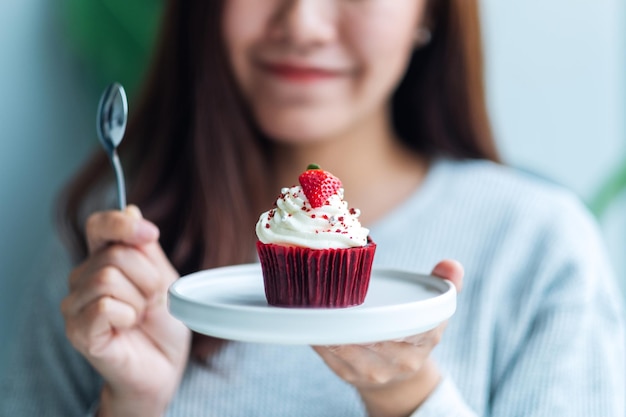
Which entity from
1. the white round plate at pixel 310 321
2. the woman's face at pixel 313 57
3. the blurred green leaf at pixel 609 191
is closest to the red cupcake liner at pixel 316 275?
the white round plate at pixel 310 321

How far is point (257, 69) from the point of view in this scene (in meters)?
1.29

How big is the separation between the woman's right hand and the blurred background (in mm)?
753

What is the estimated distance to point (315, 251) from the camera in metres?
0.84

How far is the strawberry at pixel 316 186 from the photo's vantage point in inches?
33.5

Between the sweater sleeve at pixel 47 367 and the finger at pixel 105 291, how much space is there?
14.4 inches

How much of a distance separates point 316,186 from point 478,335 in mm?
546

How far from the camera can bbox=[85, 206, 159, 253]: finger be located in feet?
3.25

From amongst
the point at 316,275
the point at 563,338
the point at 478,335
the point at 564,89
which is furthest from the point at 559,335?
the point at 564,89

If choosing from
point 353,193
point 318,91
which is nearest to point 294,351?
point 353,193

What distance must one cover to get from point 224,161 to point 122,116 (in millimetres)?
371

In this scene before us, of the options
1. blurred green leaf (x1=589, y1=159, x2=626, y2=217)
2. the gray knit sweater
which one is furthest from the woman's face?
blurred green leaf (x1=589, y1=159, x2=626, y2=217)

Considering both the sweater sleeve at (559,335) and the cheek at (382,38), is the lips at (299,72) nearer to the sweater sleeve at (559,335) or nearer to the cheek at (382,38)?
the cheek at (382,38)

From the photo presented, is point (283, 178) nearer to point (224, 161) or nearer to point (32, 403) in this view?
point (224, 161)

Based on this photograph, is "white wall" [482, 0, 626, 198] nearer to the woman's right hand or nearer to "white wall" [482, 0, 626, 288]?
"white wall" [482, 0, 626, 288]
